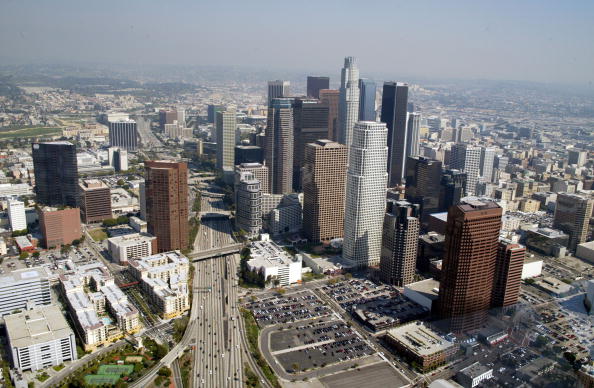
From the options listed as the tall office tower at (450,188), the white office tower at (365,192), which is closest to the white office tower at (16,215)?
the white office tower at (365,192)

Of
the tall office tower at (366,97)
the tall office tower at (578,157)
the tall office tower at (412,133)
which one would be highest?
the tall office tower at (366,97)

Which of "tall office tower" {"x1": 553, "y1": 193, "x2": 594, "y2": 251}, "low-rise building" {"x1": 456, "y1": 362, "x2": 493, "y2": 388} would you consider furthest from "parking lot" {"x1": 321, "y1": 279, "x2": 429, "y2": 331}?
"tall office tower" {"x1": 553, "y1": 193, "x2": 594, "y2": 251}

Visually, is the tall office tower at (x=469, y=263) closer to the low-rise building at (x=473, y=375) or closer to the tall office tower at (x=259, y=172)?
the low-rise building at (x=473, y=375)

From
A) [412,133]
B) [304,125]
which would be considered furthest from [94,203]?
[412,133]

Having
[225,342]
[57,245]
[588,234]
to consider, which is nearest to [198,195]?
[57,245]

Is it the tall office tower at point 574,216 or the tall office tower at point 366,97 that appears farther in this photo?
the tall office tower at point 366,97

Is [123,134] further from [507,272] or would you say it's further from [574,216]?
[507,272]

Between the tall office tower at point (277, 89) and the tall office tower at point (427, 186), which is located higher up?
the tall office tower at point (277, 89)

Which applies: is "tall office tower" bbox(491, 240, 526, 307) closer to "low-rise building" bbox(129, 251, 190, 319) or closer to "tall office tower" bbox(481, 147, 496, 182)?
"low-rise building" bbox(129, 251, 190, 319)
